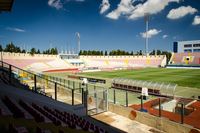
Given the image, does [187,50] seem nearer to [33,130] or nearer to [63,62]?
[63,62]

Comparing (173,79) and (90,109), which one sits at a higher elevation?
(90,109)

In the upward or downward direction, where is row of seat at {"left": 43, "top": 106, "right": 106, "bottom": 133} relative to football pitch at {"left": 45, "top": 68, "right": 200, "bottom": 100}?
upward

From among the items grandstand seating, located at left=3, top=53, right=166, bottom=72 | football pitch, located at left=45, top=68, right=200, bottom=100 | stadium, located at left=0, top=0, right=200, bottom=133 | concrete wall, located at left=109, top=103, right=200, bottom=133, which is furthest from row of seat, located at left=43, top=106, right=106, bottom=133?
grandstand seating, located at left=3, top=53, right=166, bottom=72

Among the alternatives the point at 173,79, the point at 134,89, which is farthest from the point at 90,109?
the point at 173,79

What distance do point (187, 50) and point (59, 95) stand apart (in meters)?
87.8

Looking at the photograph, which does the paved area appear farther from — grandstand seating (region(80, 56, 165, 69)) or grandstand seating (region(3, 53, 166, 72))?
grandstand seating (region(80, 56, 165, 69))

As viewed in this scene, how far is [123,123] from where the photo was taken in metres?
11.7

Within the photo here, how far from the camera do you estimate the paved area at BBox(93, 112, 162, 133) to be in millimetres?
10716

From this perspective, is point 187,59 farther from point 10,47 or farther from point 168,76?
point 10,47

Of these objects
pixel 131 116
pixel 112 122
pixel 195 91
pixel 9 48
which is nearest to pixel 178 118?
pixel 131 116

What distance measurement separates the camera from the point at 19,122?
5.16 metres

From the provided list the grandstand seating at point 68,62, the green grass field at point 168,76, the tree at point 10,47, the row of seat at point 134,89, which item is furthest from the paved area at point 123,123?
the tree at point 10,47

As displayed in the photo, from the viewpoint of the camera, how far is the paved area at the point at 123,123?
1072cm

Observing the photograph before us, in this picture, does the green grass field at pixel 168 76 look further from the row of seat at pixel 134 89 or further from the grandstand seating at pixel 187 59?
the grandstand seating at pixel 187 59
